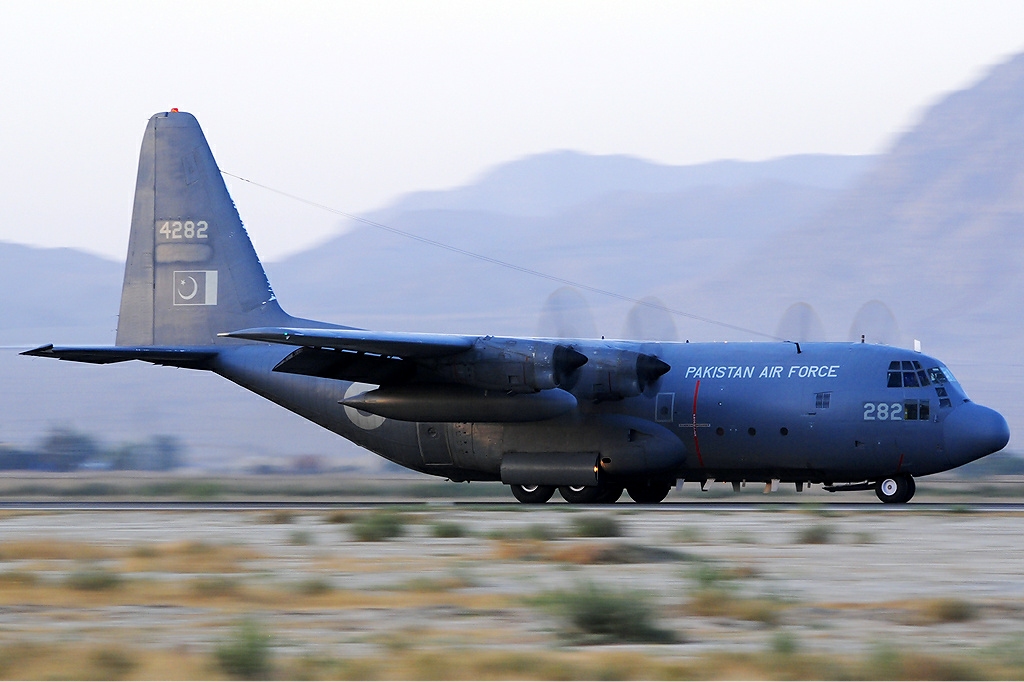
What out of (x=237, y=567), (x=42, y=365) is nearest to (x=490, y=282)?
(x=42, y=365)

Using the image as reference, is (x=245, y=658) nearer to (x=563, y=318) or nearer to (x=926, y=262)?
(x=563, y=318)

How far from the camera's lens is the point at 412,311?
166250 millimetres

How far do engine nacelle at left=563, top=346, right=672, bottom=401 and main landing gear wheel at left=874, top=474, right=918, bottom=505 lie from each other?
511 centimetres

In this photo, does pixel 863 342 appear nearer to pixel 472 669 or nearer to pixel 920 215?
pixel 472 669

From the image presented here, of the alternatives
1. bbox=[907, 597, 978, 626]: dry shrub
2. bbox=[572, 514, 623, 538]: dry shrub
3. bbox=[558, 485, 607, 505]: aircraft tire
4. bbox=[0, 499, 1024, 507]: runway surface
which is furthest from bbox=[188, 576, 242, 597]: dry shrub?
bbox=[558, 485, 607, 505]: aircraft tire

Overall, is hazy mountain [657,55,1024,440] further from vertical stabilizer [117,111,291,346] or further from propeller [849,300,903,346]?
vertical stabilizer [117,111,291,346]

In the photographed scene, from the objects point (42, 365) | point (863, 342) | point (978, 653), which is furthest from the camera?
point (42, 365)

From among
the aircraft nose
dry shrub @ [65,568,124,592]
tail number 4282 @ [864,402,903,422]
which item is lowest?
dry shrub @ [65,568,124,592]

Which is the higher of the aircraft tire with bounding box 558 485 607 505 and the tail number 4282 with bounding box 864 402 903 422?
the tail number 4282 with bounding box 864 402 903 422

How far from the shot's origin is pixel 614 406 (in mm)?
29516

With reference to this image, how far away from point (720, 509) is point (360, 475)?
15.0 meters

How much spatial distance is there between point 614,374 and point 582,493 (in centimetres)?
307

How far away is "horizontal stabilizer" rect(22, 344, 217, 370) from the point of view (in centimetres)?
3019

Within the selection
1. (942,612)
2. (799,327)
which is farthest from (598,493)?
(942,612)
